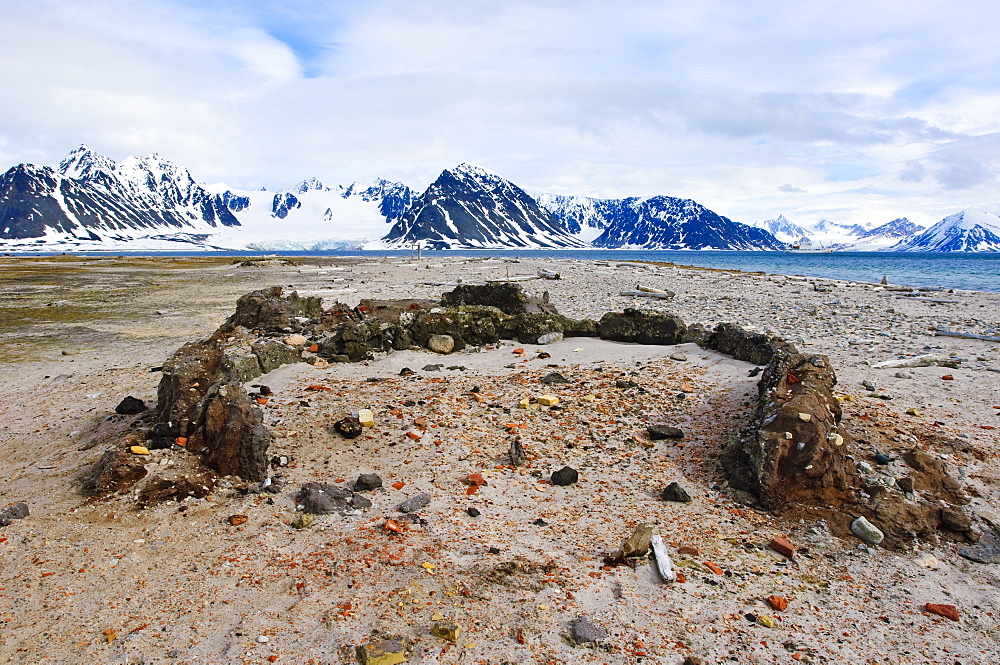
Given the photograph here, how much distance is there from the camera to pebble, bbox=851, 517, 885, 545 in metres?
5.04

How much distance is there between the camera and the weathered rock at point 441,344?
11742 mm

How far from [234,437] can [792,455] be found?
6.31 m

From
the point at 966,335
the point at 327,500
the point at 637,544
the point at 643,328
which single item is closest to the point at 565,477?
the point at 637,544

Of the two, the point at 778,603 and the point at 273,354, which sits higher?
the point at 273,354

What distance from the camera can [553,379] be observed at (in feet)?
31.1

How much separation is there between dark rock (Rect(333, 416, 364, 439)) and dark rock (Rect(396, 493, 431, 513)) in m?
1.74

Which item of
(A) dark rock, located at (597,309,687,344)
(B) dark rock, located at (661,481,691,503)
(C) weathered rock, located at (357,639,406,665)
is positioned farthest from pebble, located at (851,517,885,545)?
(A) dark rock, located at (597,309,687,344)

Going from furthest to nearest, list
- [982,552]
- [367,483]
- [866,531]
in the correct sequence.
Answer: [367,483], [866,531], [982,552]

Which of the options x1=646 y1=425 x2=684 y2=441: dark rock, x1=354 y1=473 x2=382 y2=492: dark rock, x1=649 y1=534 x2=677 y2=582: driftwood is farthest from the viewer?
x1=646 y1=425 x2=684 y2=441: dark rock

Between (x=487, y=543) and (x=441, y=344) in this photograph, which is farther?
(x=441, y=344)

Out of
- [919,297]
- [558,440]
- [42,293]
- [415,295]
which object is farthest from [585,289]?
[42,293]

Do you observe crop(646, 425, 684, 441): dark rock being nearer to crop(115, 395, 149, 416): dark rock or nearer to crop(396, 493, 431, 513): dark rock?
crop(396, 493, 431, 513): dark rock

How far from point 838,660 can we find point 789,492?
211 centimetres

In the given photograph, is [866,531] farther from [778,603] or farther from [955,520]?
[778,603]
